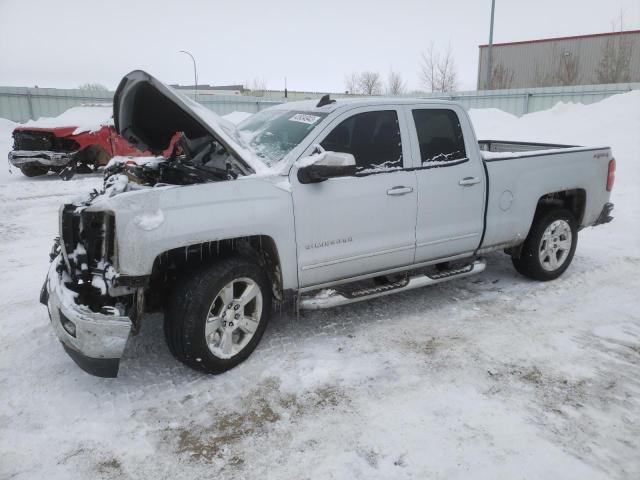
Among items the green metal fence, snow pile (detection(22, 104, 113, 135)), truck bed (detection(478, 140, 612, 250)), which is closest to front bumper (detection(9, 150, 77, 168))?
snow pile (detection(22, 104, 113, 135))

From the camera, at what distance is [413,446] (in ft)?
8.98

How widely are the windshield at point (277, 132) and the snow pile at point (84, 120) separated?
909 centimetres

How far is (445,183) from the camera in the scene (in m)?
4.25

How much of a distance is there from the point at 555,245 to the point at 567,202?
568 mm

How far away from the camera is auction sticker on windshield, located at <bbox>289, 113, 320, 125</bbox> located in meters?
3.90

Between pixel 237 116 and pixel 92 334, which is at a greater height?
pixel 237 116

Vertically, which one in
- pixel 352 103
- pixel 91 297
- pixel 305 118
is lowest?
pixel 91 297

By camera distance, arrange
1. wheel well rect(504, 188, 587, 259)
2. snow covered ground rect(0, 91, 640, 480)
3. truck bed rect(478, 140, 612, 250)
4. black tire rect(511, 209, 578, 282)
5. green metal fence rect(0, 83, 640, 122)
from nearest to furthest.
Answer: snow covered ground rect(0, 91, 640, 480)
truck bed rect(478, 140, 612, 250)
black tire rect(511, 209, 578, 282)
wheel well rect(504, 188, 587, 259)
green metal fence rect(0, 83, 640, 122)

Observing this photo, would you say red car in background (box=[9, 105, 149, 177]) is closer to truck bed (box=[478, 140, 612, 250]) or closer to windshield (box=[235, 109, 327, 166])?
windshield (box=[235, 109, 327, 166])

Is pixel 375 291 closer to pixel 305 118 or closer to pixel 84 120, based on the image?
pixel 305 118

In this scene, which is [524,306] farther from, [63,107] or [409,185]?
[63,107]

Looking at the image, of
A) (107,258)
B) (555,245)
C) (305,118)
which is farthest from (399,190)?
(555,245)

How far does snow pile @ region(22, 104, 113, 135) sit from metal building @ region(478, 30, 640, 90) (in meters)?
21.7

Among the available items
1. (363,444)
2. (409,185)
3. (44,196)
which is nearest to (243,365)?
(363,444)
